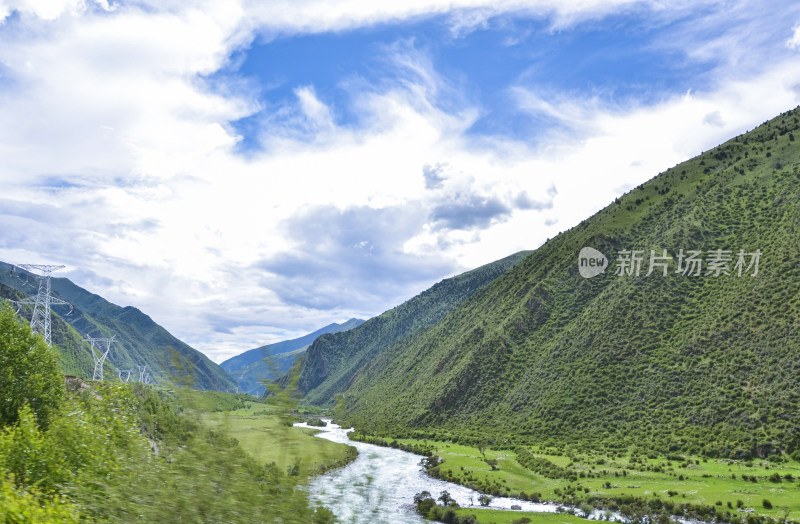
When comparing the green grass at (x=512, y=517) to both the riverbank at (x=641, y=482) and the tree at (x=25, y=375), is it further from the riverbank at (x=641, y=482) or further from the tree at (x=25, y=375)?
the tree at (x=25, y=375)

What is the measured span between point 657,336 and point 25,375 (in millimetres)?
86345

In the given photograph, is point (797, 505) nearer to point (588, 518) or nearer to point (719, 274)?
point (588, 518)

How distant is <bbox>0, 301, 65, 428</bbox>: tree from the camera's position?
89.6 ft

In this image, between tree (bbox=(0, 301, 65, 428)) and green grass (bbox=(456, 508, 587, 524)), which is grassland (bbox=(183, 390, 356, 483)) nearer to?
tree (bbox=(0, 301, 65, 428))

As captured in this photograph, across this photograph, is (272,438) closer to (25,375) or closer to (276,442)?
(276,442)

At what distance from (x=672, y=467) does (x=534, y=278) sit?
8050cm

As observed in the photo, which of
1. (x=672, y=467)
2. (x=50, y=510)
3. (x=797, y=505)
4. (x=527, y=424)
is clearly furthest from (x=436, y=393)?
(x=50, y=510)

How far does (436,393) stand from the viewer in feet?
386

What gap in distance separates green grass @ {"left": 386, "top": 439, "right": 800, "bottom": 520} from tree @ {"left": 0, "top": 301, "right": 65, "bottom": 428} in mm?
42661

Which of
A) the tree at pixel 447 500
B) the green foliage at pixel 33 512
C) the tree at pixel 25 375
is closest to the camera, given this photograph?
the green foliage at pixel 33 512

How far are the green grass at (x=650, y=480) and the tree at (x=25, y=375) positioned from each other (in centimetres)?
4266

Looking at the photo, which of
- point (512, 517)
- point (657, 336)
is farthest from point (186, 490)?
point (657, 336)

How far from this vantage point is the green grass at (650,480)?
3878 cm

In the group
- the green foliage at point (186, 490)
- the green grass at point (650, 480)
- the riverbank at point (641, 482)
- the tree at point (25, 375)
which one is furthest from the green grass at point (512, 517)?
the green foliage at point (186, 490)
